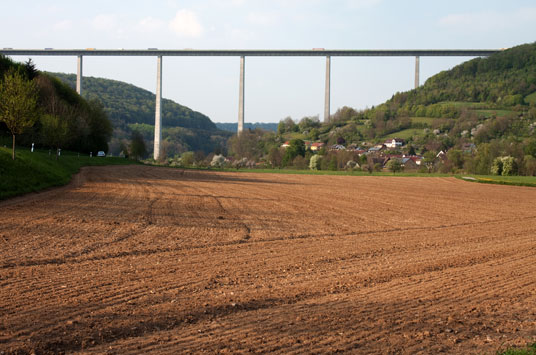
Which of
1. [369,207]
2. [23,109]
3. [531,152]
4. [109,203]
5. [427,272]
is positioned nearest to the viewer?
[427,272]

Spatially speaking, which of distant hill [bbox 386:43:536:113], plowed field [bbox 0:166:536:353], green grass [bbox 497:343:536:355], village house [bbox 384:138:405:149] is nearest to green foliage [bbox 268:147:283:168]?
village house [bbox 384:138:405:149]

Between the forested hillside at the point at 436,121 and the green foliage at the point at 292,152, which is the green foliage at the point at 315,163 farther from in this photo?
the green foliage at the point at 292,152

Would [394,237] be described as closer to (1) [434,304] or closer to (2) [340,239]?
(2) [340,239]

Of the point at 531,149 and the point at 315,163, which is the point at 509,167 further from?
the point at 315,163

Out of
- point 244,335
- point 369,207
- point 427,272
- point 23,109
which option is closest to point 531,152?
point 369,207

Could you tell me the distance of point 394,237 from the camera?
15.4 meters

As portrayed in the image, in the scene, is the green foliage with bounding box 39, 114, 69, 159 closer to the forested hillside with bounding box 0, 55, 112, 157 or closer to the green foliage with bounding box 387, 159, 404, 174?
the forested hillside with bounding box 0, 55, 112, 157

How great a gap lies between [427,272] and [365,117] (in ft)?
577

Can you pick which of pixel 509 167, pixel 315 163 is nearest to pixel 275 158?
pixel 315 163

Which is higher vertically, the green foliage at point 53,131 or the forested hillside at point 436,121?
the forested hillside at point 436,121

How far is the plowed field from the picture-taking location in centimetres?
639

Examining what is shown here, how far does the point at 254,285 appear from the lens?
9.00m

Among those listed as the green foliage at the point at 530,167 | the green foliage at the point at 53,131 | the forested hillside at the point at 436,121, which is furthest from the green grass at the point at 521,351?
the forested hillside at the point at 436,121

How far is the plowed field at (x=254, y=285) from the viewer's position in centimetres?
639
